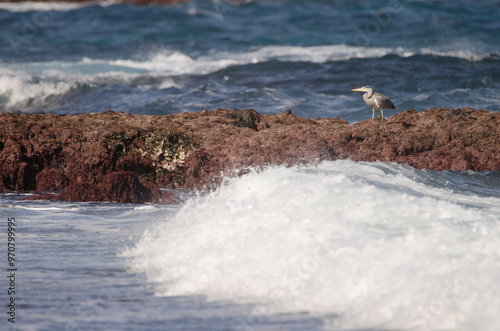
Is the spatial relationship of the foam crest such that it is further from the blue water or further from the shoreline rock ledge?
the shoreline rock ledge

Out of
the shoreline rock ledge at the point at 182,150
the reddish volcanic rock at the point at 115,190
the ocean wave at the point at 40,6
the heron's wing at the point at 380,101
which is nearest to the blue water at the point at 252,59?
the ocean wave at the point at 40,6

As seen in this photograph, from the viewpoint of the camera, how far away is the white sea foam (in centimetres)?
365

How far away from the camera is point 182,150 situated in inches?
285

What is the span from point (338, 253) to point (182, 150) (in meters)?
3.39

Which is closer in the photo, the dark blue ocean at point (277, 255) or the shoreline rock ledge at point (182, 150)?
the dark blue ocean at point (277, 255)

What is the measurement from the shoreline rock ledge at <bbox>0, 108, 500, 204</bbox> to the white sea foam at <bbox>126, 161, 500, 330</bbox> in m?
1.14

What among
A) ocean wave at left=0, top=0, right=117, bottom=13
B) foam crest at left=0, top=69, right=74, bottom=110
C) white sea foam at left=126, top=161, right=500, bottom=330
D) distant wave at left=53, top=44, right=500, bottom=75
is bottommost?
foam crest at left=0, top=69, right=74, bottom=110

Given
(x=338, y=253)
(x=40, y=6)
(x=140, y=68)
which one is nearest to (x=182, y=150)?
(x=338, y=253)

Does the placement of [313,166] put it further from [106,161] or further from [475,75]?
[475,75]

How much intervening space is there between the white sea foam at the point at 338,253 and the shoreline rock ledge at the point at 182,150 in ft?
3.73

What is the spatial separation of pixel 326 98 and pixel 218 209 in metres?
9.12

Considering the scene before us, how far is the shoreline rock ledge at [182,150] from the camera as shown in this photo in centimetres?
685

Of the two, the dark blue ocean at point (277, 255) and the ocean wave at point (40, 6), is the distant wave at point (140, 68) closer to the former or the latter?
the dark blue ocean at point (277, 255)

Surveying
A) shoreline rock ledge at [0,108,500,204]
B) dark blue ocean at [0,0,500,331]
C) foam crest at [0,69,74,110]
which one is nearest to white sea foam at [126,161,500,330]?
dark blue ocean at [0,0,500,331]
